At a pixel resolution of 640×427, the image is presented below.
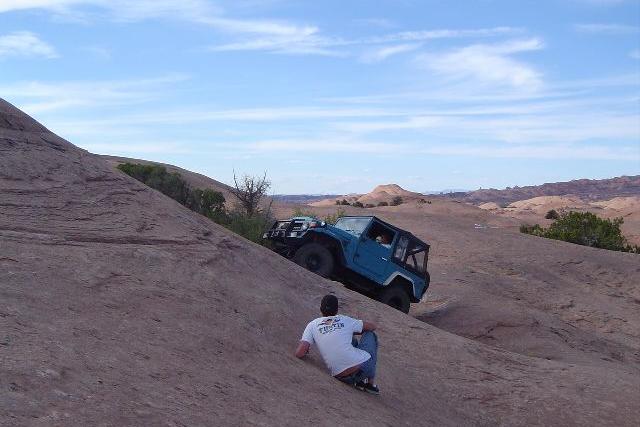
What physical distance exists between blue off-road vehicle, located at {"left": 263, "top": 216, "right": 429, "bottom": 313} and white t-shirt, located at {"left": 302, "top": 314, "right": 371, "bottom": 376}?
7.82m

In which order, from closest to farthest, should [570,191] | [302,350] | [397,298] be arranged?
[302,350], [397,298], [570,191]

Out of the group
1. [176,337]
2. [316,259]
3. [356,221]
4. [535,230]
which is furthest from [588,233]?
[176,337]

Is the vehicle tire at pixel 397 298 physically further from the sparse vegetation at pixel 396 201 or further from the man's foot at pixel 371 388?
the sparse vegetation at pixel 396 201

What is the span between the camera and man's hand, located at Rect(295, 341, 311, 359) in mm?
8078

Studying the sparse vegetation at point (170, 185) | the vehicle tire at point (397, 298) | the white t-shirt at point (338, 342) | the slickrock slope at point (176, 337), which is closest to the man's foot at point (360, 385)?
Result: the slickrock slope at point (176, 337)

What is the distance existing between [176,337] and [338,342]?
5.42 ft

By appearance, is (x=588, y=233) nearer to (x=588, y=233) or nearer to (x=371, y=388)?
(x=588, y=233)

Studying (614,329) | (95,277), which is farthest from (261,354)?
(614,329)

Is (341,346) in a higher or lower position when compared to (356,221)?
lower

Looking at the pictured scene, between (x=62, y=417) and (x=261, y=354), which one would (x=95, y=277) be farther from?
(x=62, y=417)

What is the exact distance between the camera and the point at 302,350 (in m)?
8.10

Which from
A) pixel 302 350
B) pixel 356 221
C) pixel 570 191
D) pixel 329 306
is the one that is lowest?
pixel 302 350

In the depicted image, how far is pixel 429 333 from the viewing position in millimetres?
12273

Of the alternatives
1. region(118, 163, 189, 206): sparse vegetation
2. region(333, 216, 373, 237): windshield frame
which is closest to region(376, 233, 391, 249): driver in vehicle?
region(333, 216, 373, 237): windshield frame
